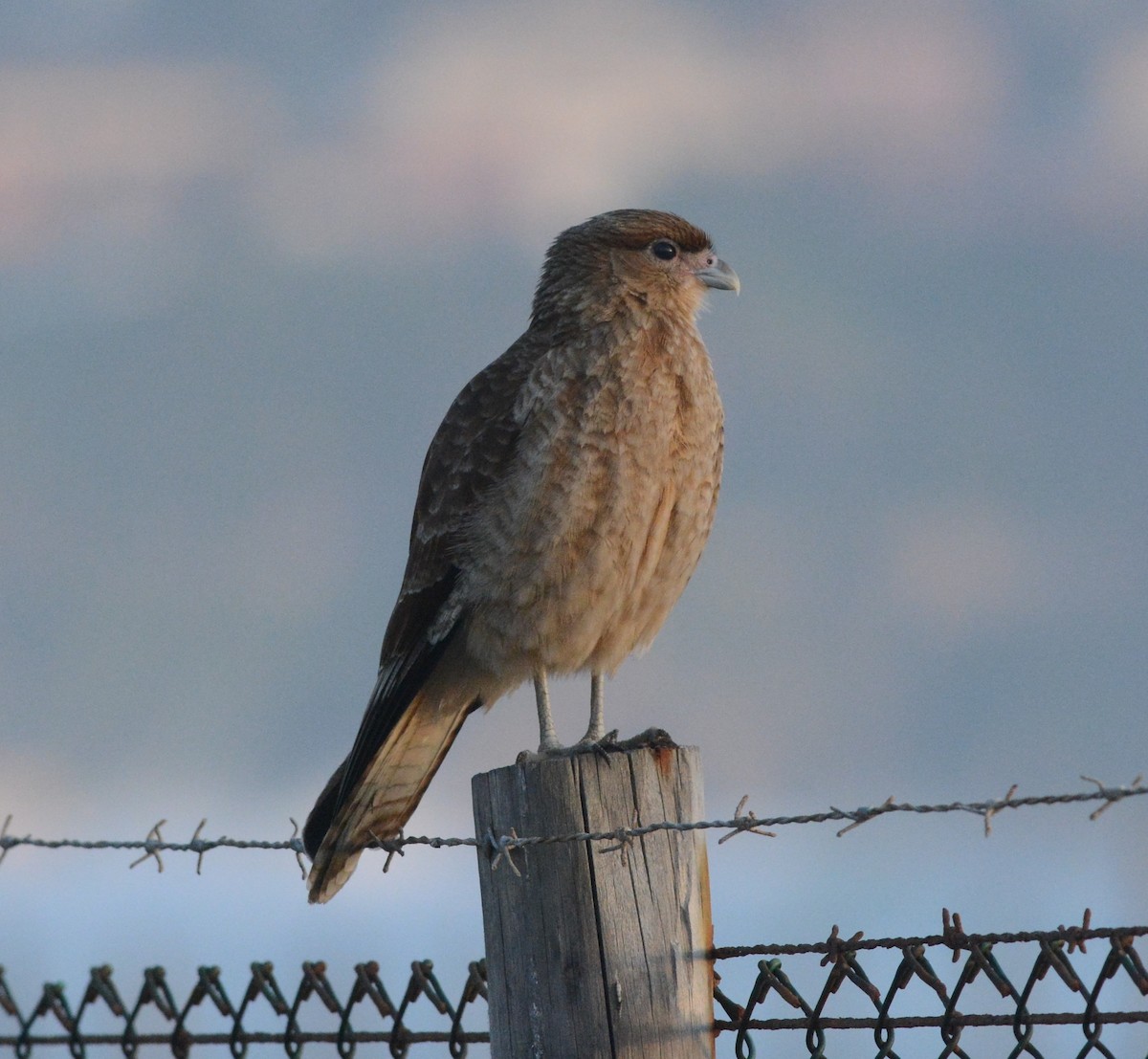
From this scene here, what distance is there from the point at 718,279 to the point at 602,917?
2986mm

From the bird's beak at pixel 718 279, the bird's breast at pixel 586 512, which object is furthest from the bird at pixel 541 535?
the bird's beak at pixel 718 279

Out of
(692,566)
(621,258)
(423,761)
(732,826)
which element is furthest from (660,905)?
(621,258)

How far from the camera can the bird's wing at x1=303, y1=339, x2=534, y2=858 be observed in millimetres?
4375

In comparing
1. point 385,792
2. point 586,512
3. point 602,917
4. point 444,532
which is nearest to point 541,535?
point 586,512

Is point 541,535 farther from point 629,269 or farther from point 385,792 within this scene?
point 629,269

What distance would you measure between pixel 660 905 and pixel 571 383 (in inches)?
79.4

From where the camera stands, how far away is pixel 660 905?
2.83m

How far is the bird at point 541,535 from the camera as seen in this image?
14.2 feet

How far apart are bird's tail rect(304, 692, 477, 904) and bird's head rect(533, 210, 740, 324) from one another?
4.44 feet

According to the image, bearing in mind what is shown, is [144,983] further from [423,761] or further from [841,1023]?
[841,1023]

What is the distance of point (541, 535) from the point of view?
14.2ft

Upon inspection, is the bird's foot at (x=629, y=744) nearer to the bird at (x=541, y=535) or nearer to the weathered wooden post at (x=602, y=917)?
the weathered wooden post at (x=602, y=917)

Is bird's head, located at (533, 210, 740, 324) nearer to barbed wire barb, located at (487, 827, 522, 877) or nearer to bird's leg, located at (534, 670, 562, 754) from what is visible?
bird's leg, located at (534, 670, 562, 754)

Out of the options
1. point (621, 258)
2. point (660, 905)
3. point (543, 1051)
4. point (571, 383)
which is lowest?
point (543, 1051)
